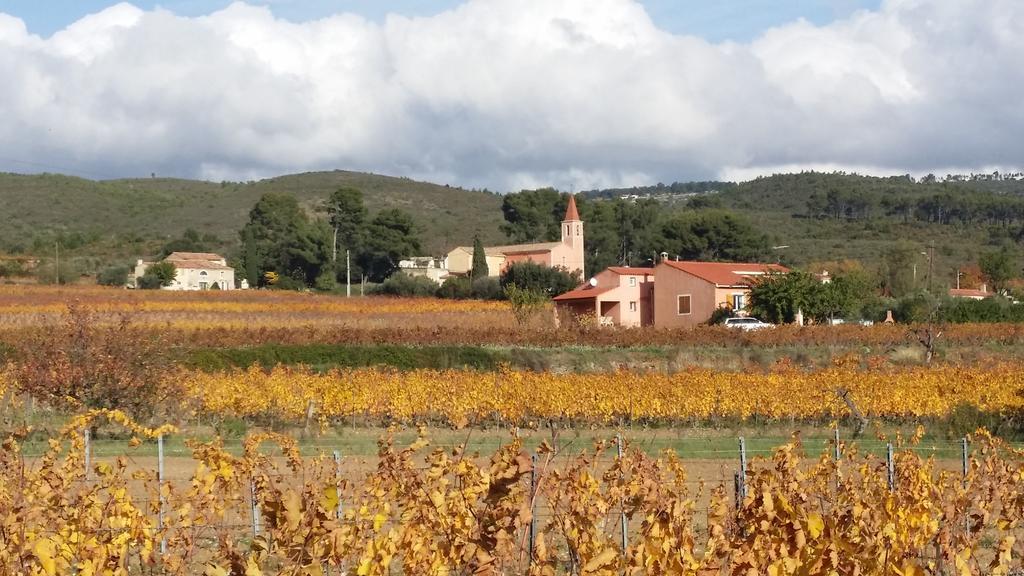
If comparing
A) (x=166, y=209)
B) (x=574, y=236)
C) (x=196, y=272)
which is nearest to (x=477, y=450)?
(x=196, y=272)

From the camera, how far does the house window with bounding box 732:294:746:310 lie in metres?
49.4

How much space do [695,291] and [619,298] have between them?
4907mm

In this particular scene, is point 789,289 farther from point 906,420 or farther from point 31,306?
point 31,306

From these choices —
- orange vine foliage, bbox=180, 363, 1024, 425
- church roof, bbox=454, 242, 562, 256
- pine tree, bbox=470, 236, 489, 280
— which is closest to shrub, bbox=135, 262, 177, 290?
pine tree, bbox=470, 236, 489, 280

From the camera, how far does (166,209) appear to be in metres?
119

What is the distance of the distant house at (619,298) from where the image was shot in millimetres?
53281

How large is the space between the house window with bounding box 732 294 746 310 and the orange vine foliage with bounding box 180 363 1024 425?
25.6 meters

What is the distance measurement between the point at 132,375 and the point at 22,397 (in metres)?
3.93

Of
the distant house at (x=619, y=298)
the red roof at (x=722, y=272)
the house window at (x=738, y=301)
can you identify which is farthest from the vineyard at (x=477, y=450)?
the house window at (x=738, y=301)

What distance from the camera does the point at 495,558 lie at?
16.5ft

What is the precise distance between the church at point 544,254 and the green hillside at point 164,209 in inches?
810

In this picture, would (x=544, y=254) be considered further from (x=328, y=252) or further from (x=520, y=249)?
(x=328, y=252)

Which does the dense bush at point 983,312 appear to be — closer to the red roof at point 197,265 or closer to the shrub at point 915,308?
the shrub at point 915,308

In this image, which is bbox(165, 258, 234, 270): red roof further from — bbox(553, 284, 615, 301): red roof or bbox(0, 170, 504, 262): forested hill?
bbox(553, 284, 615, 301): red roof
